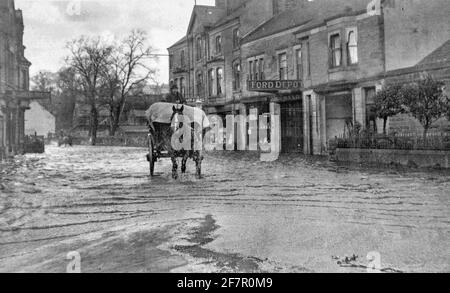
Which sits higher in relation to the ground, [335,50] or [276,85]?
[335,50]

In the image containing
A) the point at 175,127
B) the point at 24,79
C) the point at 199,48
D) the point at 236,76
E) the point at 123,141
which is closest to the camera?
the point at 175,127

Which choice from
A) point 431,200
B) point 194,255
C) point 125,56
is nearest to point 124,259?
point 194,255

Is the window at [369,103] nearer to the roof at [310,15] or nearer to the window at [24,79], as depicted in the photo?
the roof at [310,15]

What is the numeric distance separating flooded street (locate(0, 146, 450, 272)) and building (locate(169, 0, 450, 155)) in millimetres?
13312

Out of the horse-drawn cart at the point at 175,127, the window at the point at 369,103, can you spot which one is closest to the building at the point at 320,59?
the window at the point at 369,103

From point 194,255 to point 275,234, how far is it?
1291 mm

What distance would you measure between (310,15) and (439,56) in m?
10.8

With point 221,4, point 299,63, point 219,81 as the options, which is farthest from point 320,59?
point 221,4

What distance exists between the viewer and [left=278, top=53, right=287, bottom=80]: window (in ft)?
102

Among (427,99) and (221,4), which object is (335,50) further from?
(221,4)

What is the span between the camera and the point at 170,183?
11406mm

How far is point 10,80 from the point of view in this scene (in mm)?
35312

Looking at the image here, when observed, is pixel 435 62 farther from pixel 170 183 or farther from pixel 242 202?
pixel 242 202

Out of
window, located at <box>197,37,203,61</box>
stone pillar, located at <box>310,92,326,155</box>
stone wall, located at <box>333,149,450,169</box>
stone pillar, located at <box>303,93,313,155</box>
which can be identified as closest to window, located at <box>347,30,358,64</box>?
stone pillar, located at <box>310,92,326,155</box>
